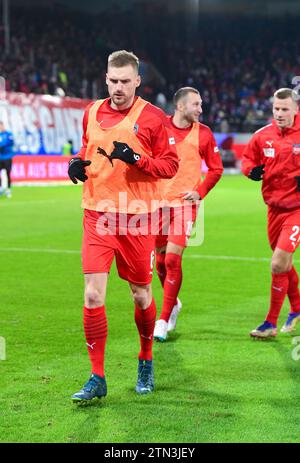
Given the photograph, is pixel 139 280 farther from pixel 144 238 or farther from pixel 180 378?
pixel 180 378

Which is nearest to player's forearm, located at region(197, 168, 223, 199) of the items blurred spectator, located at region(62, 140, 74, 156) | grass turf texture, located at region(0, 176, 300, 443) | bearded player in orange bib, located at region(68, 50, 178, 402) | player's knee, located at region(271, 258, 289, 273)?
player's knee, located at region(271, 258, 289, 273)

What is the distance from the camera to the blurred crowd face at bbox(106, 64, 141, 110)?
18.3 ft

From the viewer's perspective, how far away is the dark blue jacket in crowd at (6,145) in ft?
79.8

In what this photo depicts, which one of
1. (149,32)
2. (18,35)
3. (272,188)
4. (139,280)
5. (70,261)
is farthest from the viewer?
(149,32)

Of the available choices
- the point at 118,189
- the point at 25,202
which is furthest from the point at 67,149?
the point at 118,189

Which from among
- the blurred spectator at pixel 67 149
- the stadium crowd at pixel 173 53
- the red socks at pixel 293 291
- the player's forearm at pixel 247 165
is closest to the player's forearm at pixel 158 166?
the player's forearm at pixel 247 165

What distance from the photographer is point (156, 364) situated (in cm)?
661

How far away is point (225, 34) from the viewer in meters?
57.2

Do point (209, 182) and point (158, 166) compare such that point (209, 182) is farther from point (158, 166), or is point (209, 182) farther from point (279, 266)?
point (158, 166)

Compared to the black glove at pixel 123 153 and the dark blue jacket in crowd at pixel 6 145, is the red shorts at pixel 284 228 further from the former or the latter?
the dark blue jacket in crowd at pixel 6 145

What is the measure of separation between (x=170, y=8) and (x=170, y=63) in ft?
18.2

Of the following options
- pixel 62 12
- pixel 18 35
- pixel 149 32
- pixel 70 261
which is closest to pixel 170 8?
pixel 149 32

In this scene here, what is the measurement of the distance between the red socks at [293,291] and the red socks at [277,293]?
13.9 inches

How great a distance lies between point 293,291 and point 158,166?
3.18 m
